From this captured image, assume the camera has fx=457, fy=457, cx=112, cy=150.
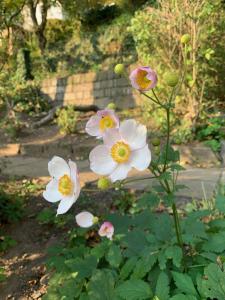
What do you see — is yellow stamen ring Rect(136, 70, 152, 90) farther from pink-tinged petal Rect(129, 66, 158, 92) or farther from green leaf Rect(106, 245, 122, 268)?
green leaf Rect(106, 245, 122, 268)

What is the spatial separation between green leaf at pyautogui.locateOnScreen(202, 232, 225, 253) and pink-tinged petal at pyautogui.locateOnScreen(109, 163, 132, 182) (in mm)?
573

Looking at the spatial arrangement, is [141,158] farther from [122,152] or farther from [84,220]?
[84,220]

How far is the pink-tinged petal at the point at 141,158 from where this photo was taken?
3.97 feet

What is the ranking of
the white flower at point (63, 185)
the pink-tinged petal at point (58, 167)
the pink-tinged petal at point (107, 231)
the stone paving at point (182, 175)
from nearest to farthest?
the white flower at point (63, 185)
the pink-tinged petal at point (58, 167)
the pink-tinged petal at point (107, 231)
the stone paving at point (182, 175)

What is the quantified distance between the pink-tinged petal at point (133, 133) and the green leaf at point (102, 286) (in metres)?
0.53

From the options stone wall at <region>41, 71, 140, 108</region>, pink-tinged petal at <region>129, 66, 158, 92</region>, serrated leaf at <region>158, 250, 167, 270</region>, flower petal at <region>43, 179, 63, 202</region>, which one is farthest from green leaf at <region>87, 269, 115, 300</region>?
stone wall at <region>41, 71, 140, 108</region>

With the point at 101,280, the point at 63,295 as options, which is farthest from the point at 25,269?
the point at 101,280

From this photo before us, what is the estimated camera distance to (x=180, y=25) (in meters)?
6.25

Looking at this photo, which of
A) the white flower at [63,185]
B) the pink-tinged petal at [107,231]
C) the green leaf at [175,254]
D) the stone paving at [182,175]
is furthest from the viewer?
the stone paving at [182,175]

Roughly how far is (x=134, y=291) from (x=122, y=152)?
1.53 feet

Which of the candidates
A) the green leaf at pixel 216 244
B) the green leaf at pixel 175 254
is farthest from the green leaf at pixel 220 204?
the green leaf at pixel 175 254

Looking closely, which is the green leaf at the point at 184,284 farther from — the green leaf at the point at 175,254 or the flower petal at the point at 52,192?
the flower petal at the point at 52,192

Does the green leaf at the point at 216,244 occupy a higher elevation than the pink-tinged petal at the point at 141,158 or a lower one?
lower

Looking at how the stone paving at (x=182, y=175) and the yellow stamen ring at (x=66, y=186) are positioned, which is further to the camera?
the stone paving at (x=182, y=175)
